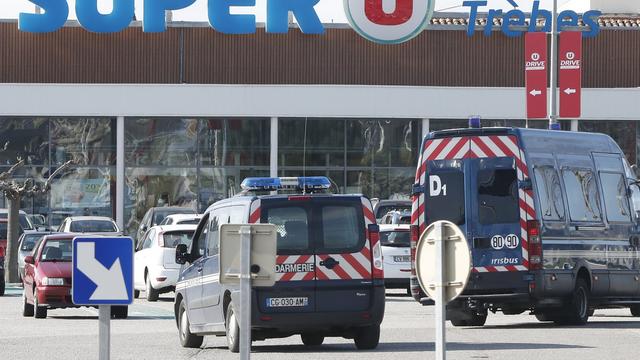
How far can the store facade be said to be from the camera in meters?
52.6

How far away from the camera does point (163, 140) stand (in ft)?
174

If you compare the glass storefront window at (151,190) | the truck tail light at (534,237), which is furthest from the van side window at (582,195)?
the glass storefront window at (151,190)

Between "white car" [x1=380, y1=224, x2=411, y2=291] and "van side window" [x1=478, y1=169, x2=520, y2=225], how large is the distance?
34.6 ft

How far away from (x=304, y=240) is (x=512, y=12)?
Result: 3819 centimetres

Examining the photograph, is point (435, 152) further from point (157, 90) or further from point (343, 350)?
point (157, 90)

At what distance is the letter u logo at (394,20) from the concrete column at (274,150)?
430 cm

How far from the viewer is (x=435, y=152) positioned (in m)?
22.7

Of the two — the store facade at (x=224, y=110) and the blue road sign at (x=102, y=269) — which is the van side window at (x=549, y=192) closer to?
the blue road sign at (x=102, y=269)

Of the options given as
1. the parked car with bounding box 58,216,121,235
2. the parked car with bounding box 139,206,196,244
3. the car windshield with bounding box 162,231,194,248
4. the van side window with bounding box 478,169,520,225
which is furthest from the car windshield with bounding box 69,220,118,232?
the van side window with bounding box 478,169,520,225

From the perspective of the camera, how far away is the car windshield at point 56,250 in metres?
27.7

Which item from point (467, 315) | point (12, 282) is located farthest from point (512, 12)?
point (467, 315)

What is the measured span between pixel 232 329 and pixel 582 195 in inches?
271

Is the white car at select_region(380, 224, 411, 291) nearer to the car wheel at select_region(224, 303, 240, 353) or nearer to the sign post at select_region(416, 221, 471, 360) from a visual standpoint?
the car wheel at select_region(224, 303, 240, 353)

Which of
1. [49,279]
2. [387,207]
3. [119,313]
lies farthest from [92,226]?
[119,313]
